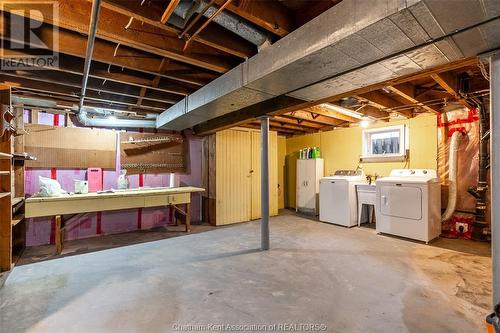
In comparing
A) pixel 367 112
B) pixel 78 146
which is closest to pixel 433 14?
pixel 367 112

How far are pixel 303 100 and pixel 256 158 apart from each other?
2833mm

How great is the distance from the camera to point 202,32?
1971 millimetres

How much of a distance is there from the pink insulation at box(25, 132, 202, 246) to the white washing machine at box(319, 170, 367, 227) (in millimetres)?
2793

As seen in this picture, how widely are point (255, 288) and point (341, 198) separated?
3.11m

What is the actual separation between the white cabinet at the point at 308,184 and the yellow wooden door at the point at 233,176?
1.52 meters

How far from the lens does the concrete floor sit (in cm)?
183

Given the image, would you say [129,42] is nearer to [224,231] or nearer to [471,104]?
[224,231]

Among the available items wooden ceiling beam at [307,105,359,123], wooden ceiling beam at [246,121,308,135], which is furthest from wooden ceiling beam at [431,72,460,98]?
wooden ceiling beam at [246,121,308,135]

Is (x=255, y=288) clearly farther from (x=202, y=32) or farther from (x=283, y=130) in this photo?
(x=283, y=130)

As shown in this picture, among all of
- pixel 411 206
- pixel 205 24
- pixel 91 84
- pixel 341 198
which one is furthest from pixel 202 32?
pixel 341 198

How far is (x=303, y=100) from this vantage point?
282cm

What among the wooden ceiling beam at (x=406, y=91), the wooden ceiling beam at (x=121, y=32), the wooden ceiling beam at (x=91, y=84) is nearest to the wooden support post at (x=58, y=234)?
the wooden ceiling beam at (x=91, y=84)

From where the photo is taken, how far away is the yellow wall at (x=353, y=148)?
14.2ft

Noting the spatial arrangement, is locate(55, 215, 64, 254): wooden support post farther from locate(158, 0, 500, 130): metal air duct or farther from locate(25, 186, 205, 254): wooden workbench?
locate(158, 0, 500, 130): metal air duct
